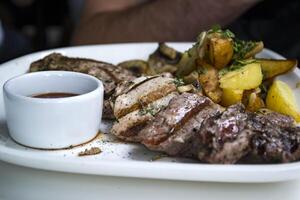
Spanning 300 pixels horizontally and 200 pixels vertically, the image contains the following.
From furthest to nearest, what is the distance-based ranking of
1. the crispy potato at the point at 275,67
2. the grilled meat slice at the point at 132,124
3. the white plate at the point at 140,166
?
1. the crispy potato at the point at 275,67
2. the grilled meat slice at the point at 132,124
3. the white plate at the point at 140,166

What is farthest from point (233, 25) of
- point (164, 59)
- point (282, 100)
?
point (282, 100)

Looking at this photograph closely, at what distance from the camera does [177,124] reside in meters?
1.29

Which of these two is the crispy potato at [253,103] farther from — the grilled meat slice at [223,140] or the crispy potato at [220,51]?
the grilled meat slice at [223,140]

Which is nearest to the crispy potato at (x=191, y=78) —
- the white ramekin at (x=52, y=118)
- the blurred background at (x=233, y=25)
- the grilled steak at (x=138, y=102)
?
the grilled steak at (x=138, y=102)

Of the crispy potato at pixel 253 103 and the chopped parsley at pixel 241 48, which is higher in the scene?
the chopped parsley at pixel 241 48

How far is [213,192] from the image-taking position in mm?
1188

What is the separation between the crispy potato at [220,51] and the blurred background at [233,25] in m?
0.87

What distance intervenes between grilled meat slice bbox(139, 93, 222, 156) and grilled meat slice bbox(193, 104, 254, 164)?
0.16 ft

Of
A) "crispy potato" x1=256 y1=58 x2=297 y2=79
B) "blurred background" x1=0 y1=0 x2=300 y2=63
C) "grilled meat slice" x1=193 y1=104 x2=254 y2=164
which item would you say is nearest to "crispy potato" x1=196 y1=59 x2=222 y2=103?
"crispy potato" x1=256 y1=58 x2=297 y2=79

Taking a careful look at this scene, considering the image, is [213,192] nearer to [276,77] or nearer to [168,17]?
[276,77]

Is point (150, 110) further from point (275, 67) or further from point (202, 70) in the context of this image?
point (275, 67)

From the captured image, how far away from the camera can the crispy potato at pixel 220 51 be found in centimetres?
162

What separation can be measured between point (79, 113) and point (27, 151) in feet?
0.59

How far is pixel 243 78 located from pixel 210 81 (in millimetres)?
110
